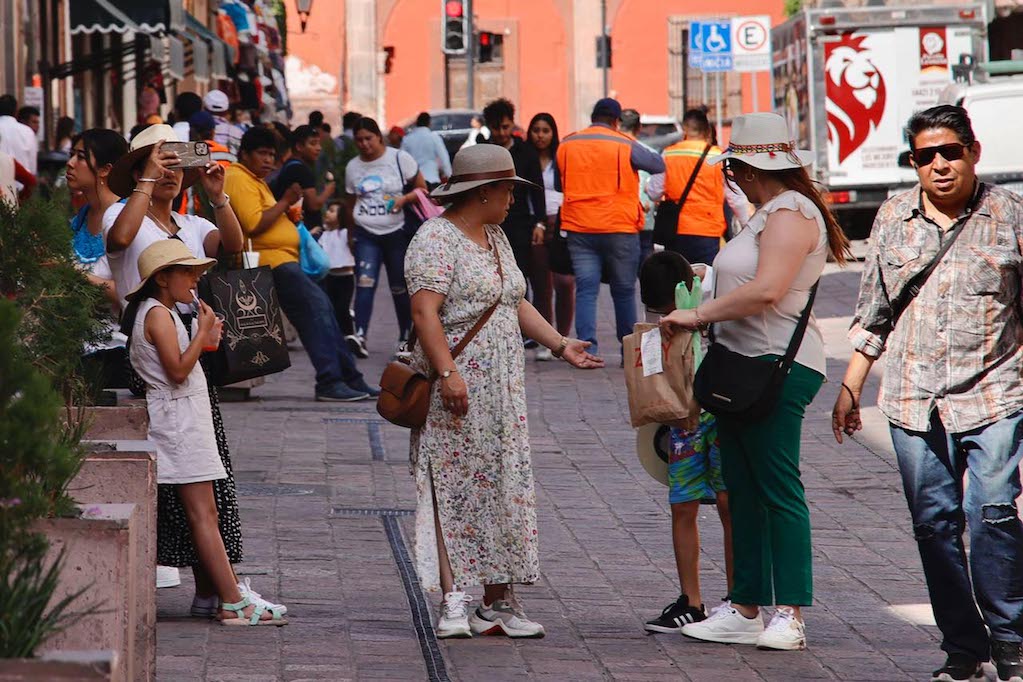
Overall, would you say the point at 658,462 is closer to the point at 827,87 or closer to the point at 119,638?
the point at 119,638

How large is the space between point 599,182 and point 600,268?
2.39 ft

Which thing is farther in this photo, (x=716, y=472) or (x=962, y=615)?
(x=716, y=472)

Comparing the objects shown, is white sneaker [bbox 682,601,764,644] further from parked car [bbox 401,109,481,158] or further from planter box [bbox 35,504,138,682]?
parked car [bbox 401,109,481,158]

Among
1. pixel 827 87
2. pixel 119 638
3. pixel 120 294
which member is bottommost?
pixel 119 638

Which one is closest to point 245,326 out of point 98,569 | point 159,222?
point 159,222

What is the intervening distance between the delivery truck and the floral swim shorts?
1917cm

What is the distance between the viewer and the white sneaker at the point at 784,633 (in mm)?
6602

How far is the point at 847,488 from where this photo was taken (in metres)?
10.1

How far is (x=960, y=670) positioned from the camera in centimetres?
609

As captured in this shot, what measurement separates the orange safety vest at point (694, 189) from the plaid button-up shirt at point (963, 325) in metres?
8.26

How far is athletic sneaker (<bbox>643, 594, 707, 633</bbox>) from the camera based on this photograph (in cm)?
689

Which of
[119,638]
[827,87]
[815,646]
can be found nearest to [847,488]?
[815,646]

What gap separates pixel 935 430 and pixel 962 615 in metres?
0.59

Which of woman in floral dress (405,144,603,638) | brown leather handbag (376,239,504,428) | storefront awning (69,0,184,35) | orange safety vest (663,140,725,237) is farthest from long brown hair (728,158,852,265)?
storefront awning (69,0,184,35)
